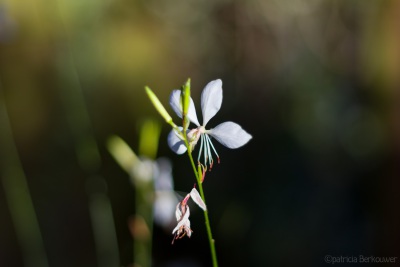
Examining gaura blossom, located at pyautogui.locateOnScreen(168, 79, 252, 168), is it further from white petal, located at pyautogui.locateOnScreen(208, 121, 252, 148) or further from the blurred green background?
the blurred green background

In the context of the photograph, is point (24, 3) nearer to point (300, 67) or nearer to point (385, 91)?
point (300, 67)

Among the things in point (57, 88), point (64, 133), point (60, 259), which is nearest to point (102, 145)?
point (64, 133)

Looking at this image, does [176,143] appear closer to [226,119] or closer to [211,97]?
[211,97]

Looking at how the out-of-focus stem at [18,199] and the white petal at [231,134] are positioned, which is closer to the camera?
the white petal at [231,134]

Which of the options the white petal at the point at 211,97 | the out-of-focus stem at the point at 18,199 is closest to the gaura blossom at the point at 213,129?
the white petal at the point at 211,97

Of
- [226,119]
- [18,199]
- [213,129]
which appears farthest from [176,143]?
[226,119]

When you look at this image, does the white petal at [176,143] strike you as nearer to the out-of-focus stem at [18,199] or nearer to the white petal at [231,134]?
the white petal at [231,134]
